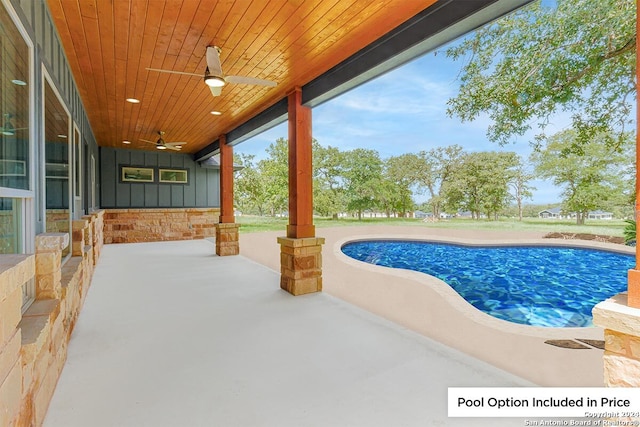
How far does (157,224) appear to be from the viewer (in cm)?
962

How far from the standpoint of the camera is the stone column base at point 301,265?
4047 mm

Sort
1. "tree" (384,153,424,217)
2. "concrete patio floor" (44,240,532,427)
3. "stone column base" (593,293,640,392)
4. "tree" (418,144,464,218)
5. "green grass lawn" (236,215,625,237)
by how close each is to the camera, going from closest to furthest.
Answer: "stone column base" (593,293,640,392), "concrete patio floor" (44,240,532,427), "green grass lawn" (236,215,625,237), "tree" (418,144,464,218), "tree" (384,153,424,217)

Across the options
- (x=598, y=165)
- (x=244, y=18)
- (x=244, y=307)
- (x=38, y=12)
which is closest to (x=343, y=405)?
(x=244, y=307)

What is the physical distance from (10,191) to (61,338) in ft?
3.78

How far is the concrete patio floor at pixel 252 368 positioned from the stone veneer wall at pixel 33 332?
22 cm

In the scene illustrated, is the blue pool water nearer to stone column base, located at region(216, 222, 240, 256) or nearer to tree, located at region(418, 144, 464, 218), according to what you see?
stone column base, located at region(216, 222, 240, 256)

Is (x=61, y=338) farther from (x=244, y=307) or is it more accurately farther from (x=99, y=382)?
(x=244, y=307)

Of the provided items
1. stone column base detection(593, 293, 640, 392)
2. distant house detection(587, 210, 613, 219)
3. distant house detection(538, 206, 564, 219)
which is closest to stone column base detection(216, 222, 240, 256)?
stone column base detection(593, 293, 640, 392)

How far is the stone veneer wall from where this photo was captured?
106cm

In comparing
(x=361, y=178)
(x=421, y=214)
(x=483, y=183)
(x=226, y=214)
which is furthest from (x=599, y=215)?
(x=226, y=214)

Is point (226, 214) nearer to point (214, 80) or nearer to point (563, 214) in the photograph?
point (214, 80)

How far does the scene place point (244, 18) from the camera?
8.39 feet

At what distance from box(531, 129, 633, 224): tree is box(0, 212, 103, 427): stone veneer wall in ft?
51.6

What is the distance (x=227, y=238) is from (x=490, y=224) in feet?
54.3
